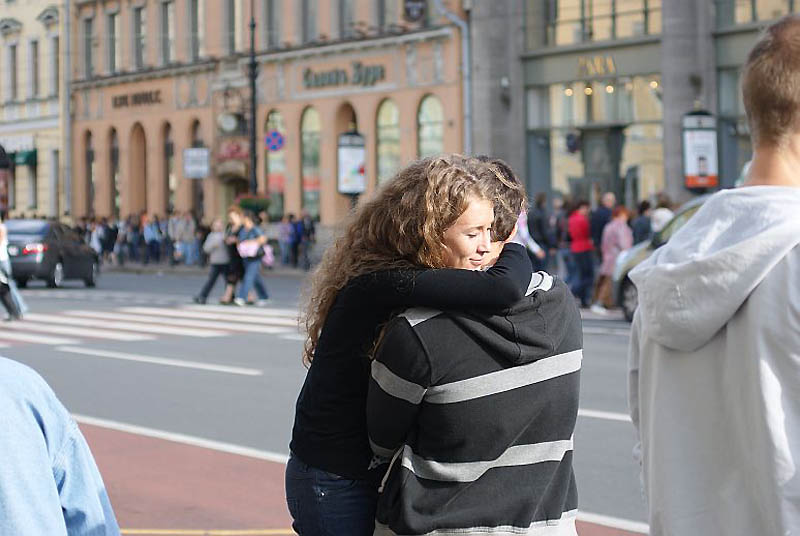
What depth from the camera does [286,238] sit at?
130 ft

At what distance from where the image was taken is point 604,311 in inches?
837

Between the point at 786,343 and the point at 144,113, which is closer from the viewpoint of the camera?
the point at 786,343

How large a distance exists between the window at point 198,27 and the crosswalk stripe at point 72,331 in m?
28.9

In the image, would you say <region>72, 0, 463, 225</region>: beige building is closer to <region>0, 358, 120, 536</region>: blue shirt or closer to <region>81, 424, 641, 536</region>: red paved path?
<region>81, 424, 641, 536</region>: red paved path

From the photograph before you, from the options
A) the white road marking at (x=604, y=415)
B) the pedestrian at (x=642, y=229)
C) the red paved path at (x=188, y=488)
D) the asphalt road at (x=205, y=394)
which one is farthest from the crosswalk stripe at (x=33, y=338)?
the pedestrian at (x=642, y=229)

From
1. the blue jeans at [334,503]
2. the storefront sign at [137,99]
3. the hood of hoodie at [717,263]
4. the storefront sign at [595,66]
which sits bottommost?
the blue jeans at [334,503]

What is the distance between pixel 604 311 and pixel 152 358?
8.30m

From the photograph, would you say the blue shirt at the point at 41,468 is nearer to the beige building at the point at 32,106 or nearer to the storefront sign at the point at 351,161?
the storefront sign at the point at 351,161

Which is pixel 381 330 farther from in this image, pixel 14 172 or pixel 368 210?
pixel 14 172

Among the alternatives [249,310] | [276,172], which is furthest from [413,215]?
[276,172]

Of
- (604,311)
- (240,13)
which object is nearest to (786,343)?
(604,311)

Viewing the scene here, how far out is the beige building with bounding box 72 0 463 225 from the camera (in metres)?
40.1

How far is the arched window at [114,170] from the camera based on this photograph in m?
54.1

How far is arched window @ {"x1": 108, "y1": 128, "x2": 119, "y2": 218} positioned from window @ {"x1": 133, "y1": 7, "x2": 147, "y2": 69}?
2.90 metres
